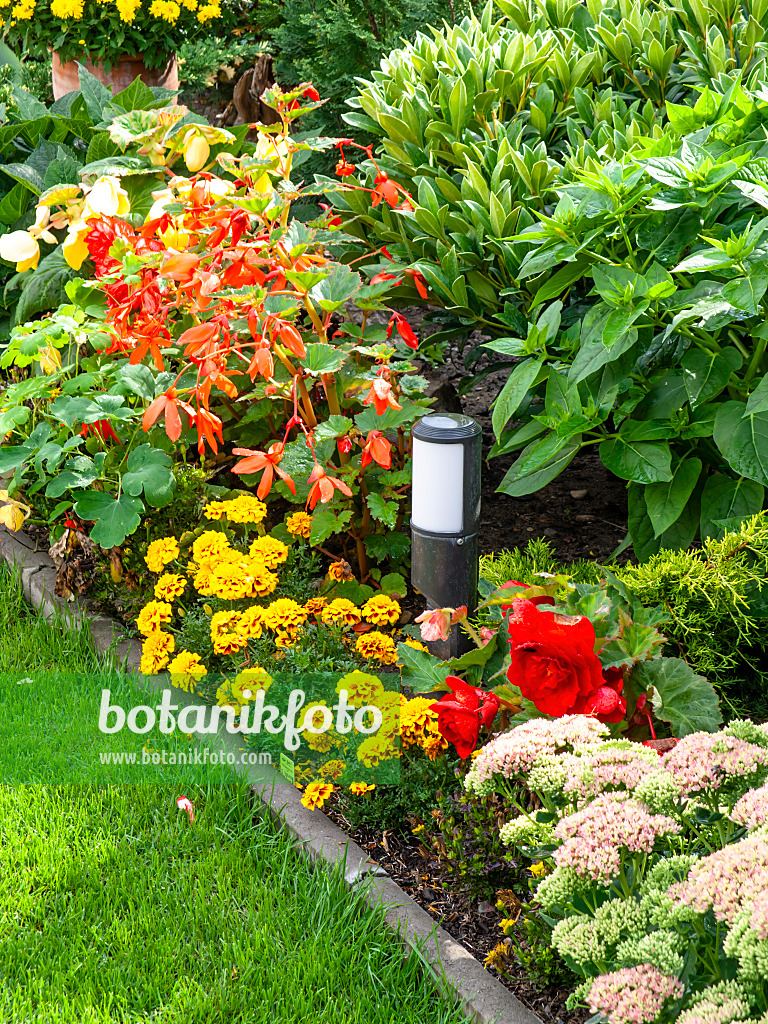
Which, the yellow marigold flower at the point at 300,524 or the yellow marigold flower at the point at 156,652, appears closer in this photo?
the yellow marigold flower at the point at 156,652

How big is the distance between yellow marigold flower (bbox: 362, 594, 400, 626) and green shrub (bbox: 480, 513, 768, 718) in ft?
2.03

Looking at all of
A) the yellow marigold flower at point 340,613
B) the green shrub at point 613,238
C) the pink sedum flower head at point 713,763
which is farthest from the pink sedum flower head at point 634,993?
the yellow marigold flower at point 340,613

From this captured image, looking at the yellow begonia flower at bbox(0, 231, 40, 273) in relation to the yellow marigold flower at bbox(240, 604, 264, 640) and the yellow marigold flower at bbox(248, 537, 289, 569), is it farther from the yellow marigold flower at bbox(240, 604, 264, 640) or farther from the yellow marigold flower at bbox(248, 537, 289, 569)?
the yellow marigold flower at bbox(240, 604, 264, 640)

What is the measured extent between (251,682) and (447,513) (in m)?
0.70


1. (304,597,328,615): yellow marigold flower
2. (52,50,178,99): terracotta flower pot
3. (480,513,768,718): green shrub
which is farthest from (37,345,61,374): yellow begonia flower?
(52,50,178,99): terracotta flower pot

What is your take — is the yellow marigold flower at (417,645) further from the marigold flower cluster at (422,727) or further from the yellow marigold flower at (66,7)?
the yellow marigold flower at (66,7)

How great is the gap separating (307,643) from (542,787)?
1136 millimetres


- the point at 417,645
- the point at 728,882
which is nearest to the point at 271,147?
the point at 417,645

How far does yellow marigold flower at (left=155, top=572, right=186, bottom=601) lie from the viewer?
2.68 m

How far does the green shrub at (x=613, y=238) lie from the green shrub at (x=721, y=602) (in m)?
0.19

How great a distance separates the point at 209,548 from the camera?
2607 millimetres

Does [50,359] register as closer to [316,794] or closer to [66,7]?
[316,794]

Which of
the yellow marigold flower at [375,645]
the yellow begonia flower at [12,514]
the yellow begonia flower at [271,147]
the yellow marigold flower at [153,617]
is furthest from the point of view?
the yellow begonia flower at [12,514]

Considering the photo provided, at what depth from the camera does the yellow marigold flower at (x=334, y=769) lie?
7.30ft
